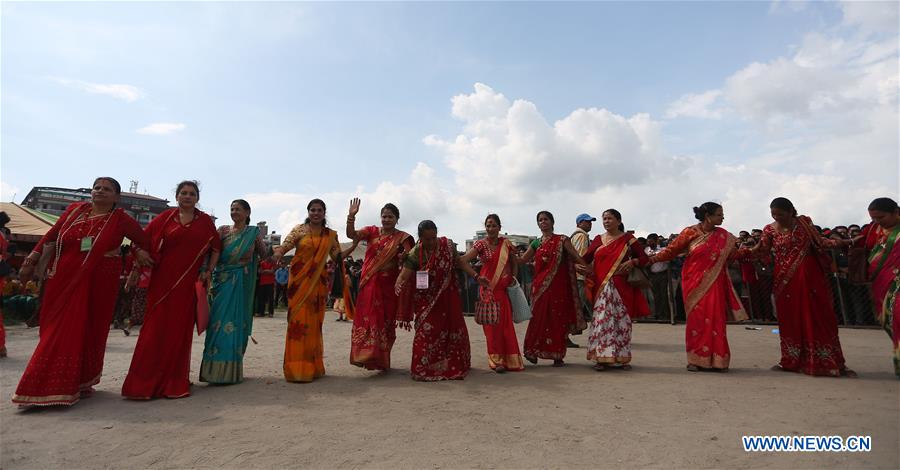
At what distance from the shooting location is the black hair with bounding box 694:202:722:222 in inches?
218

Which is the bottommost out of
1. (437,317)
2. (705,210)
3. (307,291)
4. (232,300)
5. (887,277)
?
(437,317)

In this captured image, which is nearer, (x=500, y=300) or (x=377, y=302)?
(x=377, y=302)

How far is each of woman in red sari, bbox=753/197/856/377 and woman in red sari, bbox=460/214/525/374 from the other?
116 inches

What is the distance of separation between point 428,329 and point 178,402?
2386 millimetres

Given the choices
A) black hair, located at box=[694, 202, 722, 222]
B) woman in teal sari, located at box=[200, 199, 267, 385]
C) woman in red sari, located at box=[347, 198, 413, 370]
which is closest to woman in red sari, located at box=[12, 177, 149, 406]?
woman in teal sari, located at box=[200, 199, 267, 385]

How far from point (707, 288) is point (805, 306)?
959 mm

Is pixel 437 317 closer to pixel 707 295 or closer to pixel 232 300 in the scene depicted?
pixel 232 300

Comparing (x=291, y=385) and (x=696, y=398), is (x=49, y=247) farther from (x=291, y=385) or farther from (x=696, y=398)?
(x=696, y=398)

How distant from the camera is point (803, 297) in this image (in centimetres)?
507

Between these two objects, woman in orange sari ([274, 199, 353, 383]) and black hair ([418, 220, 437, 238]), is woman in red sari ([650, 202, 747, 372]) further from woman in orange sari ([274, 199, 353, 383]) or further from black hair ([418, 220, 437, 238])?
woman in orange sari ([274, 199, 353, 383])

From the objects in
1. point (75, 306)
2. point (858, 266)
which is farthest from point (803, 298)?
point (75, 306)

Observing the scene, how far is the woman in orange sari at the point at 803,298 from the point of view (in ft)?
16.0

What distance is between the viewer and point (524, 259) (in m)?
5.91

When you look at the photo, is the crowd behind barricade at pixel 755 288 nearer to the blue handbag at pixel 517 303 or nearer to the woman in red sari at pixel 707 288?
the woman in red sari at pixel 707 288
